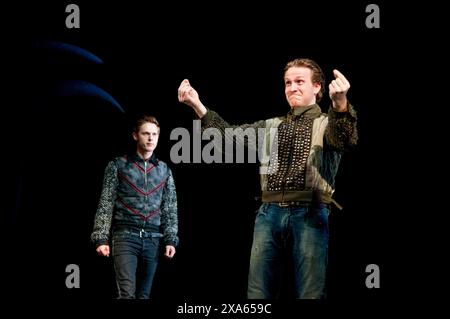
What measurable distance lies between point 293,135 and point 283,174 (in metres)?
0.19

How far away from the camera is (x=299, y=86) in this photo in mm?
2832

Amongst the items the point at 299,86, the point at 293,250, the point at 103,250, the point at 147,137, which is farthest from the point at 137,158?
the point at 293,250

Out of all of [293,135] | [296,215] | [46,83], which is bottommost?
[296,215]

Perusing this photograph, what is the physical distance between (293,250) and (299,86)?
2.55 ft

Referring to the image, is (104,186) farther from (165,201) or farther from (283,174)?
(283,174)

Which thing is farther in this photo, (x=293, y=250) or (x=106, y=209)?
(x=106, y=209)

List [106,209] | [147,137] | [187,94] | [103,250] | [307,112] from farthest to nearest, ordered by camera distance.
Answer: [147,137] < [106,209] < [103,250] < [307,112] < [187,94]

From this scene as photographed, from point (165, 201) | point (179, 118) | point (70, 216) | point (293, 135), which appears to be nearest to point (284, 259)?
point (293, 135)

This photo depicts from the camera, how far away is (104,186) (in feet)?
11.6

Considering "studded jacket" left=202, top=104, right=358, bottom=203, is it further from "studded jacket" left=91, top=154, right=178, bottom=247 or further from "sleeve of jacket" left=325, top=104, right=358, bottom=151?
"studded jacket" left=91, top=154, right=178, bottom=247

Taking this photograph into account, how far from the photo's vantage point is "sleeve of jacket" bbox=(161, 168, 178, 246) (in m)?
3.60

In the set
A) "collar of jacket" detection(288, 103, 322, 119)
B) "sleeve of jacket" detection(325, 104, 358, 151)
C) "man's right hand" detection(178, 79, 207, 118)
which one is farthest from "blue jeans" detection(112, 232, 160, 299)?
"sleeve of jacket" detection(325, 104, 358, 151)

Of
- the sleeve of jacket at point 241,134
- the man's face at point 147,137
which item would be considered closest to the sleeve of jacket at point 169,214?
the man's face at point 147,137

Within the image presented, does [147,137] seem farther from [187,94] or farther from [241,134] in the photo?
[187,94]
